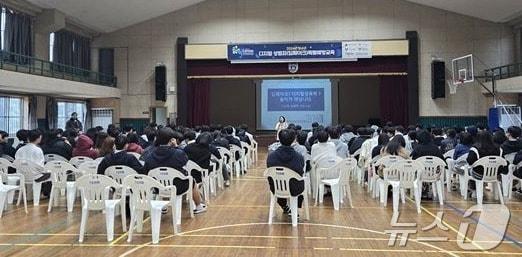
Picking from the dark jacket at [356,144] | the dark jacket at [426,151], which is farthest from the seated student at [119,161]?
the dark jacket at [356,144]

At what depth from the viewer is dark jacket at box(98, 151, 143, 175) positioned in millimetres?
5320

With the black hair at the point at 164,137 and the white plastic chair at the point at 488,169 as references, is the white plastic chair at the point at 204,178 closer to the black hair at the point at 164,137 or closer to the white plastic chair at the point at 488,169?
the black hair at the point at 164,137

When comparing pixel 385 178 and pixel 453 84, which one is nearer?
pixel 385 178

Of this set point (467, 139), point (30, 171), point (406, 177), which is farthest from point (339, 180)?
point (30, 171)

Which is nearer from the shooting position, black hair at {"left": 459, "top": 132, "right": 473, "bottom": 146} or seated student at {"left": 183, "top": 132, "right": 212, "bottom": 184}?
seated student at {"left": 183, "top": 132, "right": 212, "bottom": 184}

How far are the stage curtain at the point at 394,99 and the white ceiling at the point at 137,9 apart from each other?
303cm

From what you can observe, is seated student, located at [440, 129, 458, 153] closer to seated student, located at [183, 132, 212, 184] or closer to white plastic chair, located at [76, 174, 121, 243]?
seated student, located at [183, 132, 212, 184]

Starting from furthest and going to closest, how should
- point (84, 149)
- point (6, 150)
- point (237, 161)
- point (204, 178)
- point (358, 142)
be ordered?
point (237, 161) → point (358, 142) → point (6, 150) → point (84, 149) → point (204, 178)

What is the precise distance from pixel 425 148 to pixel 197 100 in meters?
12.0

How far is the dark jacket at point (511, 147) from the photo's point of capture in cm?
714

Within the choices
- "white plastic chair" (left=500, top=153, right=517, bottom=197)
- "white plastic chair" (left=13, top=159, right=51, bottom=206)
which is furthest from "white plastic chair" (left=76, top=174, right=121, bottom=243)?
"white plastic chair" (left=500, top=153, right=517, bottom=197)

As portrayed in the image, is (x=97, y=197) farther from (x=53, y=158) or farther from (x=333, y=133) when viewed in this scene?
(x=333, y=133)

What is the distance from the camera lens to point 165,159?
5199mm

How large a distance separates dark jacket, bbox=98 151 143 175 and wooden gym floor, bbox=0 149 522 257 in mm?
690
